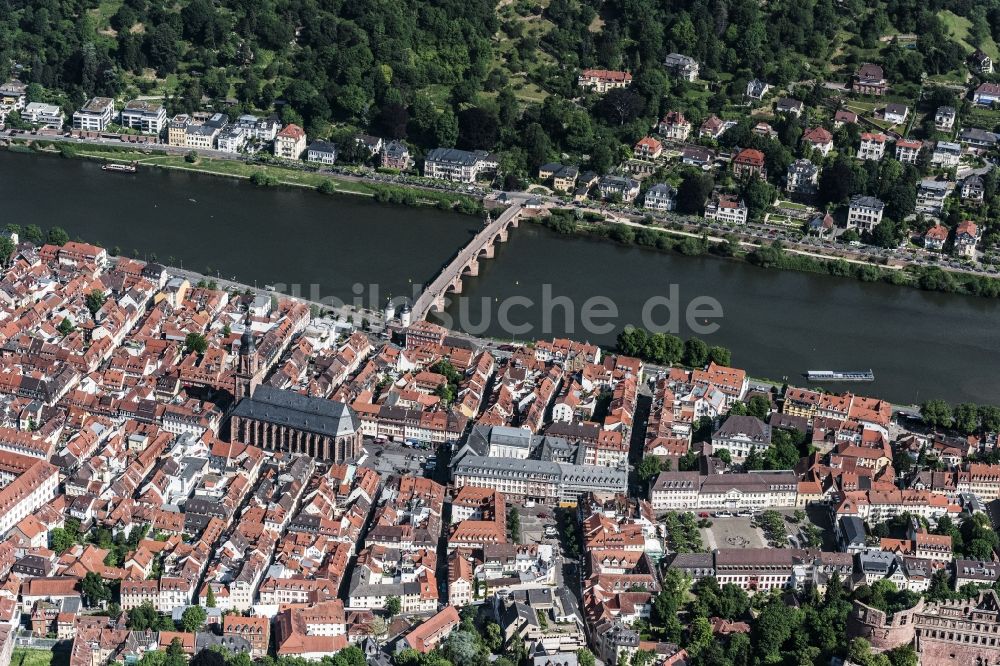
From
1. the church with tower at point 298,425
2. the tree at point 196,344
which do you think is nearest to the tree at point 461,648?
the church with tower at point 298,425

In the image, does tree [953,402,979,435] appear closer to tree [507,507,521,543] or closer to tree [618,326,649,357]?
tree [618,326,649,357]

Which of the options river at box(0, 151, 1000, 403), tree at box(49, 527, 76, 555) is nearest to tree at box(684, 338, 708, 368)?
river at box(0, 151, 1000, 403)

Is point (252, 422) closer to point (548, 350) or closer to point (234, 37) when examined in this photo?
point (548, 350)

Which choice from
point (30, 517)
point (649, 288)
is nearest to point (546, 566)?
point (30, 517)

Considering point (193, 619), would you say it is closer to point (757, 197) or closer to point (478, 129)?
point (757, 197)

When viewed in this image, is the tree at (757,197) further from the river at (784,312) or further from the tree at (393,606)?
the tree at (393,606)

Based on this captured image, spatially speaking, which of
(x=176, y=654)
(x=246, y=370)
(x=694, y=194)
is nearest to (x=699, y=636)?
(x=176, y=654)
